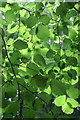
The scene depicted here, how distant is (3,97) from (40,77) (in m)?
0.08

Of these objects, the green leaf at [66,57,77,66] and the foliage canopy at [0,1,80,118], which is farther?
the green leaf at [66,57,77,66]

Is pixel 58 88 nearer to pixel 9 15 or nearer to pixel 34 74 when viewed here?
pixel 34 74

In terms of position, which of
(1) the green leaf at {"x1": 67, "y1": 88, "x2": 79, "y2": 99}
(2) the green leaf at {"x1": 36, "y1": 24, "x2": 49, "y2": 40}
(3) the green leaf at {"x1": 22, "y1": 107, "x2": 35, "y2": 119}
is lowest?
(3) the green leaf at {"x1": 22, "y1": 107, "x2": 35, "y2": 119}

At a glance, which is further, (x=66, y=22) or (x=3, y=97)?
(x=66, y=22)

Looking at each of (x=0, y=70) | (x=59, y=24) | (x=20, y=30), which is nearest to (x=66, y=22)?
(x=59, y=24)

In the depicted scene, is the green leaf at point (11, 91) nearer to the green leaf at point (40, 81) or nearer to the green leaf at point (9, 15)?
the green leaf at point (40, 81)

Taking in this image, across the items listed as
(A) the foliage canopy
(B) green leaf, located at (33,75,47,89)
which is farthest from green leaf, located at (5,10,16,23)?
(B) green leaf, located at (33,75,47,89)

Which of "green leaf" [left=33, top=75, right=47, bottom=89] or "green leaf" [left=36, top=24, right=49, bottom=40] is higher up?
"green leaf" [left=36, top=24, right=49, bottom=40]

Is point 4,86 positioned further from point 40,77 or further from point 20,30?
point 20,30

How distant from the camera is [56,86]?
34 cm

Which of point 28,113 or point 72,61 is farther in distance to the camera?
point 72,61

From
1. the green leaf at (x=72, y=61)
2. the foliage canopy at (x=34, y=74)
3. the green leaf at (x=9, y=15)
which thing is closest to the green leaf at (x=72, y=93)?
the foliage canopy at (x=34, y=74)

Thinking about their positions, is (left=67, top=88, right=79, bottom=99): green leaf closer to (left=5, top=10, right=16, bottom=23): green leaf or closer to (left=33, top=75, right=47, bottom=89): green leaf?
(left=33, top=75, right=47, bottom=89): green leaf

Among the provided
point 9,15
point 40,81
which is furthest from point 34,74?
point 9,15
